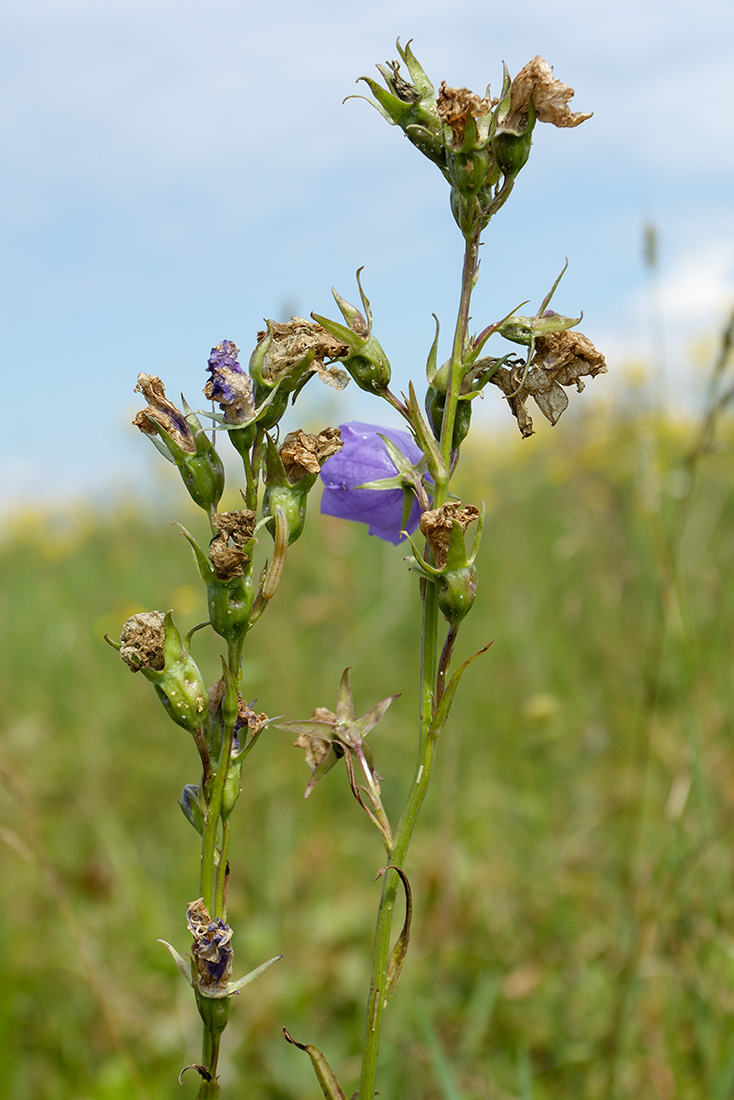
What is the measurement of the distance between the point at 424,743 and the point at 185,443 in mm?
473

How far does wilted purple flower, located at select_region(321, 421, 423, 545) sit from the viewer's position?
1.28 meters

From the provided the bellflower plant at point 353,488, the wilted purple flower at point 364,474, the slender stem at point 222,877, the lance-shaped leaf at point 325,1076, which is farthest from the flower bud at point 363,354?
the lance-shaped leaf at point 325,1076

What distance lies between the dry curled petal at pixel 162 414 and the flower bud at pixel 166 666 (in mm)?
218

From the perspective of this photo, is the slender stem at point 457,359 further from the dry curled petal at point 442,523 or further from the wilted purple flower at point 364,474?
the wilted purple flower at point 364,474

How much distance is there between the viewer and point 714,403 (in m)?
Answer: 2.35

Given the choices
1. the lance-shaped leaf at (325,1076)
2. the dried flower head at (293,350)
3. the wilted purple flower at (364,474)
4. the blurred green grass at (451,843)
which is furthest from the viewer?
the blurred green grass at (451,843)

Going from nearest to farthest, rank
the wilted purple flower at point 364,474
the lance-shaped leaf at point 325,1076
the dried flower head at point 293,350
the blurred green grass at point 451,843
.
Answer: the lance-shaped leaf at point 325,1076, the dried flower head at point 293,350, the wilted purple flower at point 364,474, the blurred green grass at point 451,843

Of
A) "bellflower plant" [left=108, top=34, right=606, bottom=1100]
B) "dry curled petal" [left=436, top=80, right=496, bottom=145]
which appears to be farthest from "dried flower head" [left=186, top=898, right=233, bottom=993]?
"dry curled petal" [left=436, top=80, right=496, bottom=145]

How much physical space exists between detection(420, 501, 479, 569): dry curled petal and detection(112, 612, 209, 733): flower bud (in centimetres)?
32

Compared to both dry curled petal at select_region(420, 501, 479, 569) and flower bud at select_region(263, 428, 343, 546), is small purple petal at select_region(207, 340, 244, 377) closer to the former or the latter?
flower bud at select_region(263, 428, 343, 546)

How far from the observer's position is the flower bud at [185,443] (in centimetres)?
111

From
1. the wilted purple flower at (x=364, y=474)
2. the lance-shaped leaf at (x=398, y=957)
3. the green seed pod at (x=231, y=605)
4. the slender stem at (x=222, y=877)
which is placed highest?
the wilted purple flower at (x=364, y=474)

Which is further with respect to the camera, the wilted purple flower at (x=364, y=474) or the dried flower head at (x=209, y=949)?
the wilted purple flower at (x=364, y=474)

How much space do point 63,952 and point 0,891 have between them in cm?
49
